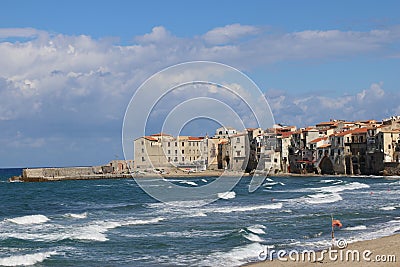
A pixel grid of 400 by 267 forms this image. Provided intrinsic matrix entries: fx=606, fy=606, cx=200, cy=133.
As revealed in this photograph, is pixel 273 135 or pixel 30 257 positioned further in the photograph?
pixel 273 135

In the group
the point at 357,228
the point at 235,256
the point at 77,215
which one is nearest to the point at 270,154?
the point at 77,215

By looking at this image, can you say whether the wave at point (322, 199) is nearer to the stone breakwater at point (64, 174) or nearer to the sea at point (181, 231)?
the sea at point (181, 231)

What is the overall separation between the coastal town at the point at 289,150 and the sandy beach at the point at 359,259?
5090cm

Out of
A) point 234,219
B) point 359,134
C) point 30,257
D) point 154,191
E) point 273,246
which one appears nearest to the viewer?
point 30,257

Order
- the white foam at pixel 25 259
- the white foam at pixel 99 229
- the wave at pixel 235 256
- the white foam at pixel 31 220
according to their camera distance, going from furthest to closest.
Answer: the white foam at pixel 31 220 → the white foam at pixel 99 229 → the white foam at pixel 25 259 → the wave at pixel 235 256

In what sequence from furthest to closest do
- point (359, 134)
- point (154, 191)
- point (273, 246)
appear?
point (359, 134), point (154, 191), point (273, 246)

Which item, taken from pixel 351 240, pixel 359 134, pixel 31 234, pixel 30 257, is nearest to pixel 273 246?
pixel 351 240

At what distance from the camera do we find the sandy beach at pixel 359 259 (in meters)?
17.5

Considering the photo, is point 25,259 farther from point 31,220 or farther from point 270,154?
point 270,154

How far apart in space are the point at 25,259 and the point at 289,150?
77.6 metres

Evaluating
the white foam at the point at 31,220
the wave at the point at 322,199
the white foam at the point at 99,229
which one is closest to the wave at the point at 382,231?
the white foam at the point at 99,229

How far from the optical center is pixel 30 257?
2102 centimetres

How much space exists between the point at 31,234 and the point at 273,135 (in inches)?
2934

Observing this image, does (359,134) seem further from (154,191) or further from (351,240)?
(351,240)
